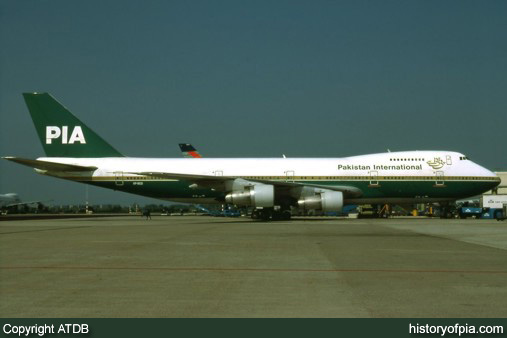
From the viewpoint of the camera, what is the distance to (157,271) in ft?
29.6

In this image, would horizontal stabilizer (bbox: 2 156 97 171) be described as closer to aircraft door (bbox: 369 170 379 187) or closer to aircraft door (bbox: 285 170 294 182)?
aircraft door (bbox: 285 170 294 182)

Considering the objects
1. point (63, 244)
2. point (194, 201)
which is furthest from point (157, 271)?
point (194, 201)

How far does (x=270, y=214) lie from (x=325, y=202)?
3820 millimetres

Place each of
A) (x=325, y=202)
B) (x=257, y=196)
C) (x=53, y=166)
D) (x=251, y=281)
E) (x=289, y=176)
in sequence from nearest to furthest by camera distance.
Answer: (x=251, y=281) → (x=257, y=196) → (x=325, y=202) → (x=53, y=166) → (x=289, y=176)

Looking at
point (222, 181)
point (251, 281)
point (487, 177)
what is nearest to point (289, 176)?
point (222, 181)

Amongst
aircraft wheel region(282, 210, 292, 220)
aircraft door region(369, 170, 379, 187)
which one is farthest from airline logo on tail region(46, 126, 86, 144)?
aircraft door region(369, 170, 379, 187)

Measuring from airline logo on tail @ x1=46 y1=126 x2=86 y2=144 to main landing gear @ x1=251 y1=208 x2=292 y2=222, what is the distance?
39.9ft

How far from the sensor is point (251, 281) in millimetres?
8008

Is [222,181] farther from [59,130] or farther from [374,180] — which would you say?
[59,130]

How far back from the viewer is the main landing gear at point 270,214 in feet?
106

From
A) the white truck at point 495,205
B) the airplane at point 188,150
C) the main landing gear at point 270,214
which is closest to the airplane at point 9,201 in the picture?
the airplane at point 188,150

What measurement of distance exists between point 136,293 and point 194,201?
2761 centimetres

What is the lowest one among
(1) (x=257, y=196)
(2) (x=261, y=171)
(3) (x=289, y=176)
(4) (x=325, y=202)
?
(4) (x=325, y=202)
